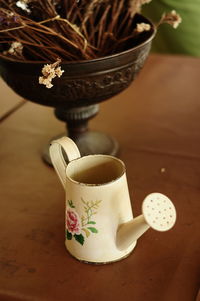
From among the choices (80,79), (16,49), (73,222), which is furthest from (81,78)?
(73,222)

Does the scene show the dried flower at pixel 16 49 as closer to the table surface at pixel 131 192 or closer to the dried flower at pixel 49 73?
the dried flower at pixel 49 73

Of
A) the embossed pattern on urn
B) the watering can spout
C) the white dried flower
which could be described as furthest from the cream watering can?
the white dried flower

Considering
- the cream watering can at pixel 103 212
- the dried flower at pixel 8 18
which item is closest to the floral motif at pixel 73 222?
the cream watering can at pixel 103 212

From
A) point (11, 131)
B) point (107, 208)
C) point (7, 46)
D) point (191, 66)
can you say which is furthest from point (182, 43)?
point (107, 208)

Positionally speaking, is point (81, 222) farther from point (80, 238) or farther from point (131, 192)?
point (131, 192)

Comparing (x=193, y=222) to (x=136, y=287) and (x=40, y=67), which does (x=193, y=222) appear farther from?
(x=40, y=67)

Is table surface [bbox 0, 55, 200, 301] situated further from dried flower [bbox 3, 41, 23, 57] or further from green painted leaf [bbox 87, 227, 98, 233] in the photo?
dried flower [bbox 3, 41, 23, 57]
